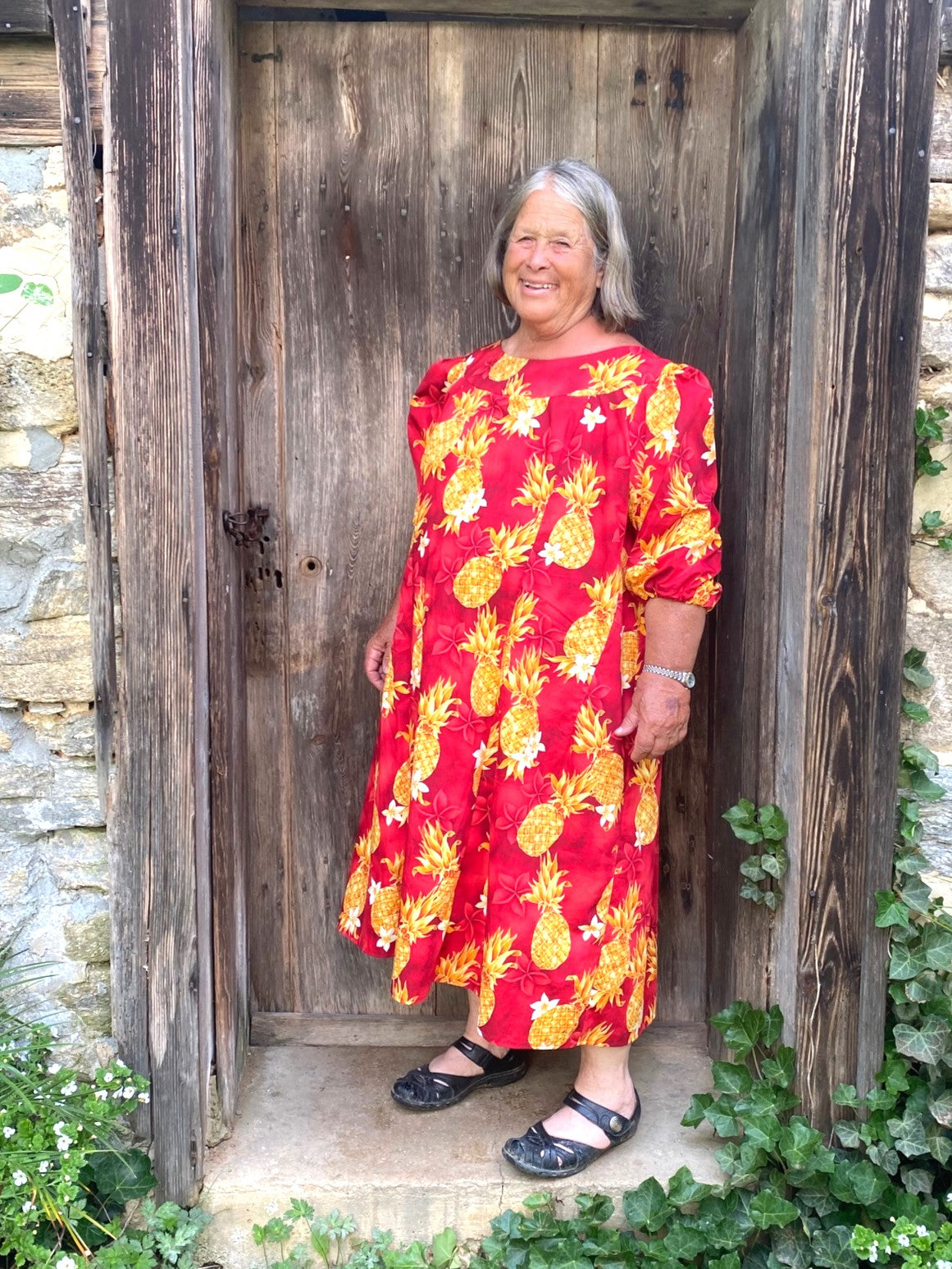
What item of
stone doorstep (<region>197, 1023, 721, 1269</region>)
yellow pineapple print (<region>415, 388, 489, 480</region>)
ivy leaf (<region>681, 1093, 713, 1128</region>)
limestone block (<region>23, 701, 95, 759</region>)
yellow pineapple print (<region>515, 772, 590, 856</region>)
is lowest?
stone doorstep (<region>197, 1023, 721, 1269</region>)

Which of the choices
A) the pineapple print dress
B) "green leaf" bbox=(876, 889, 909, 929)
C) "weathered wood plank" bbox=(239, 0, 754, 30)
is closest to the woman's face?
the pineapple print dress

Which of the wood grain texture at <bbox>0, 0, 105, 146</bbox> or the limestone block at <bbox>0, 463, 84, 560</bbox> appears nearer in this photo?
the wood grain texture at <bbox>0, 0, 105, 146</bbox>

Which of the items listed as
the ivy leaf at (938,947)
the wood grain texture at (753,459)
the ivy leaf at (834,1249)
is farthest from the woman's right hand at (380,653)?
the ivy leaf at (834,1249)

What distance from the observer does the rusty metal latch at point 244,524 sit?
2.36 m

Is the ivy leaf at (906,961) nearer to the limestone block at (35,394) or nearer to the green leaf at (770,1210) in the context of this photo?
the green leaf at (770,1210)

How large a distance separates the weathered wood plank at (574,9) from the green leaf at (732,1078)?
6.89 feet

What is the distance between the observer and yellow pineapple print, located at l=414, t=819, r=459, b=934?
221 centimetres

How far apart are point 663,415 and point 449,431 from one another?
43 cm

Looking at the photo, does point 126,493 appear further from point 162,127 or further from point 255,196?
point 255,196

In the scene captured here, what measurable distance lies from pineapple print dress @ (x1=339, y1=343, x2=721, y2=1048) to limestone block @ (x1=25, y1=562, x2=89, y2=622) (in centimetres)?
64

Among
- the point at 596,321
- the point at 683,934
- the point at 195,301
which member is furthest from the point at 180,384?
the point at 683,934

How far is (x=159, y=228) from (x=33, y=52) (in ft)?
1.18

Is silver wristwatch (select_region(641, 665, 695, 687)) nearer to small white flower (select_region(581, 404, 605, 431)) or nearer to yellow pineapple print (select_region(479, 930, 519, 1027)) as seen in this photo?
small white flower (select_region(581, 404, 605, 431))

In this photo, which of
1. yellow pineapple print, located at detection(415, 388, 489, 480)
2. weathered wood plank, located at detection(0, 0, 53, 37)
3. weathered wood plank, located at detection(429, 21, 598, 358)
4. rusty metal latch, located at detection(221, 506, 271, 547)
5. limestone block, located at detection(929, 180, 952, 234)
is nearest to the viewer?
weathered wood plank, located at detection(0, 0, 53, 37)
